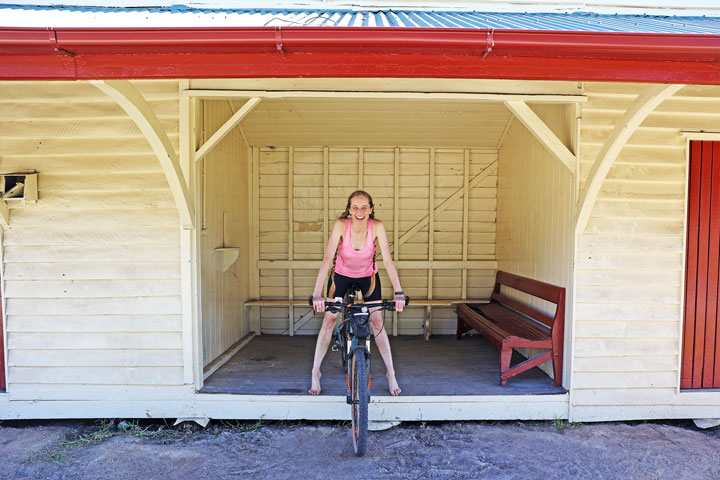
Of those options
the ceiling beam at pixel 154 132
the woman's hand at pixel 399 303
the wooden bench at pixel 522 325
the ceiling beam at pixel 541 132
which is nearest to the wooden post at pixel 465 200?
the wooden bench at pixel 522 325

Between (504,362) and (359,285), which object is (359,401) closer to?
(359,285)

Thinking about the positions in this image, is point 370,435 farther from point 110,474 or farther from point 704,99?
point 704,99

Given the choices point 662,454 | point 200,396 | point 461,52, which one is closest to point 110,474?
point 200,396

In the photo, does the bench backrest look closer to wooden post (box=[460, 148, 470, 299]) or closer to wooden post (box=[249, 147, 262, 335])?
wooden post (box=[460, 148, 470, 299])

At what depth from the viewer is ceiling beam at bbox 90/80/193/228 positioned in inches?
107

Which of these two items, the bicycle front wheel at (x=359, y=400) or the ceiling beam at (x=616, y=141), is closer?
the ceiling beam at (x=616, y=141)

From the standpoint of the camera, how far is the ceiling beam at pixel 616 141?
111 inches

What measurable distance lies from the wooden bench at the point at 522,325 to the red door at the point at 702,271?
99cm

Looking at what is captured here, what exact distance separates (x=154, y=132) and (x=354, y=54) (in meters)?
1.59

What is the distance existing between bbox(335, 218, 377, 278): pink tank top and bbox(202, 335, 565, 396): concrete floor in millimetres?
947

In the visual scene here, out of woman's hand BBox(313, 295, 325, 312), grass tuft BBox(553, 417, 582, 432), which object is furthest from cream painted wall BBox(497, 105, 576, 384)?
woman's hand BBox(313, 295, 325, 312)

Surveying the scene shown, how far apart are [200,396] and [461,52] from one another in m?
3.03

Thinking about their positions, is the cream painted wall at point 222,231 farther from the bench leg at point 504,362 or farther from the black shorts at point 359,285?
the bench leg at point 504,362

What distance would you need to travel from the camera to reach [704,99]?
3713mm
